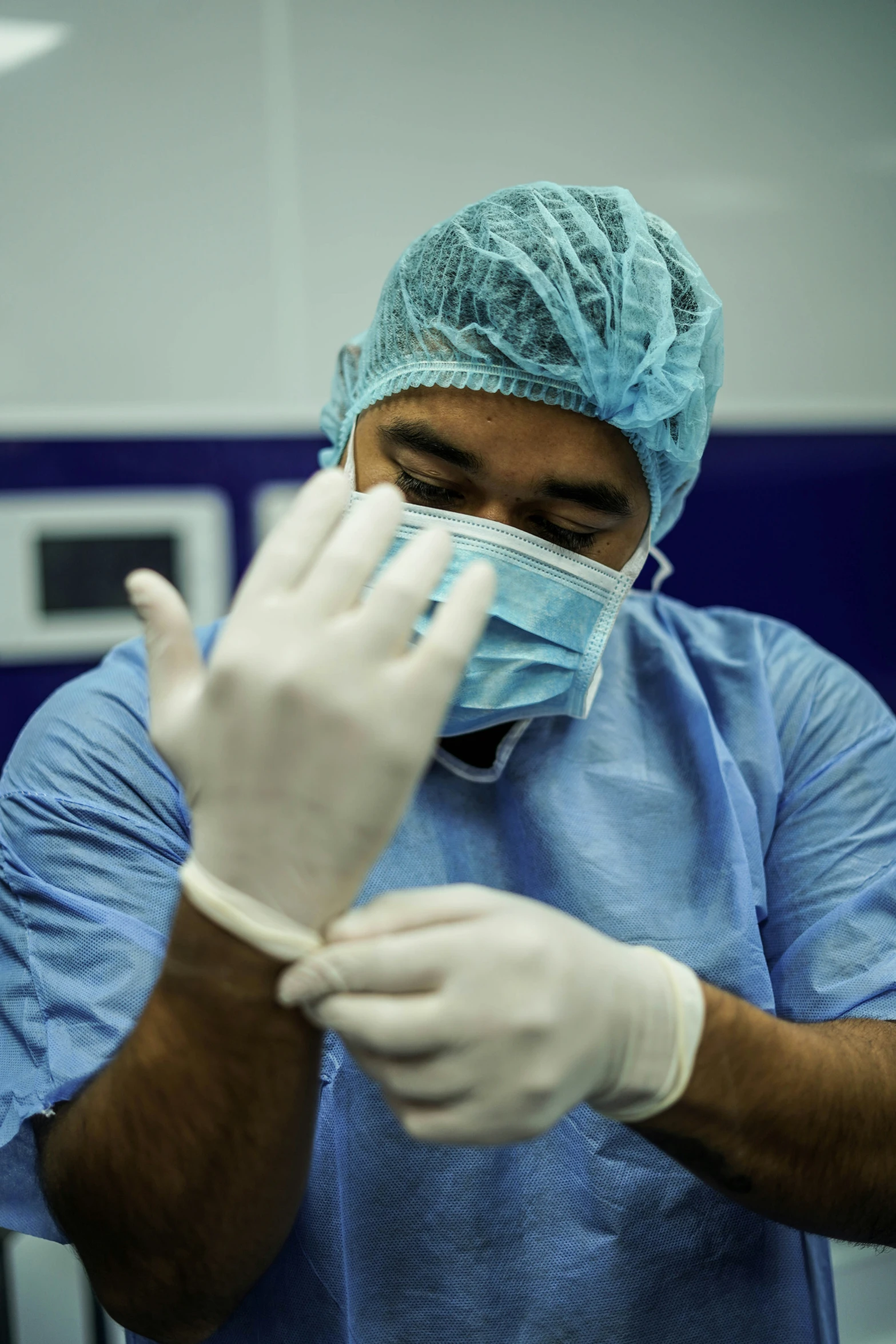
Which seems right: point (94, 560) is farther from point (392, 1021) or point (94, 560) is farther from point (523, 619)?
point (392, 1021)

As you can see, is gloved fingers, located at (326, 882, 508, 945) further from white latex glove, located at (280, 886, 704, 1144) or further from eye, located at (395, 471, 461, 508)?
eye, located at (395, 471, 461, 508)

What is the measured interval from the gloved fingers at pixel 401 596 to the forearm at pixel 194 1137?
8.1 inches

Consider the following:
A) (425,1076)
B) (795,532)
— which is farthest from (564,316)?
(795,532)

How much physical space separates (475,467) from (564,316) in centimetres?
16

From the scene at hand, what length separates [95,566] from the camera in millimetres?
1424

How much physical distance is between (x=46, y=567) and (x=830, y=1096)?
116cm

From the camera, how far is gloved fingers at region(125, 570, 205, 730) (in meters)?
0.65

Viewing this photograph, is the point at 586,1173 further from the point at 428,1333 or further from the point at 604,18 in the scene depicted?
the point at 604,18

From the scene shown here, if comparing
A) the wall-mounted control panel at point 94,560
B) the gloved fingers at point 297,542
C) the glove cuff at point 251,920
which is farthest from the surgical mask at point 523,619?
the wall-mounted control panel at point 94,560

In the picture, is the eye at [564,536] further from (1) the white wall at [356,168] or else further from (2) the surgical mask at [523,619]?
(1) the white wall at [356,168]

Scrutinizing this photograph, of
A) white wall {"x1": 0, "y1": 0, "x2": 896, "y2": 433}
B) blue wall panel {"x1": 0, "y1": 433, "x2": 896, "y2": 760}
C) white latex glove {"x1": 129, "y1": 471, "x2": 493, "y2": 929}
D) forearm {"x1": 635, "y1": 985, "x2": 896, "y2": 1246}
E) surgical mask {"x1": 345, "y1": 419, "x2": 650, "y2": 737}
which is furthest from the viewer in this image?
blue wall panel {"x1": 0, "y1": 433, "x2": 896, "y2": 760}

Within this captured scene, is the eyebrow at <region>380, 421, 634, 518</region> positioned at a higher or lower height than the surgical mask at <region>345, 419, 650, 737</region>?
higher

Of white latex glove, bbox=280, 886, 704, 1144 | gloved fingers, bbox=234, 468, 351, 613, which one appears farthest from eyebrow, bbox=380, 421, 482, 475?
white latex glove, bbox=280, 886, 704, 1144

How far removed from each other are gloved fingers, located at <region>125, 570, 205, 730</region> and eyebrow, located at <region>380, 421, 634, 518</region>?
1.11ft
